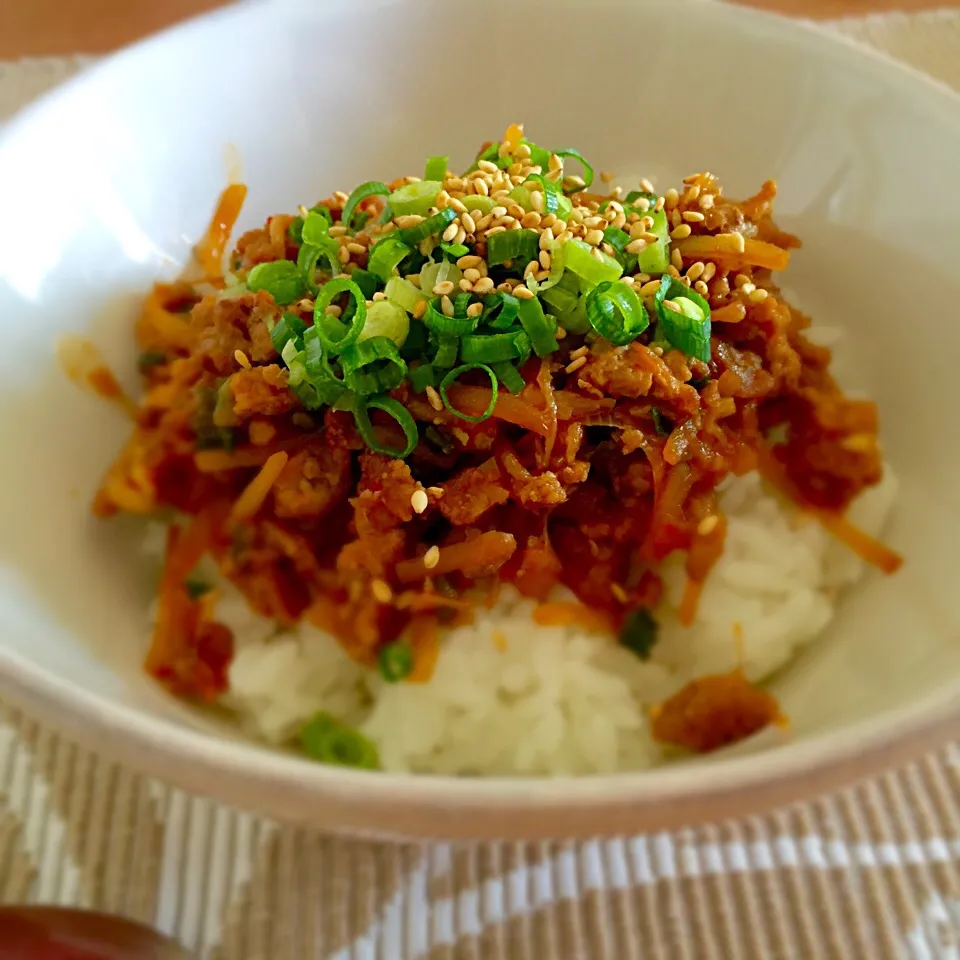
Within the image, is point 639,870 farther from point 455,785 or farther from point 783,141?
point 783,141

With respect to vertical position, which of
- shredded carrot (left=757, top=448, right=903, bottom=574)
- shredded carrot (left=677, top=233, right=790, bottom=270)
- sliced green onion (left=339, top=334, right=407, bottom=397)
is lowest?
shredded carrot (left=757, top=448, right=903, bottom=574)

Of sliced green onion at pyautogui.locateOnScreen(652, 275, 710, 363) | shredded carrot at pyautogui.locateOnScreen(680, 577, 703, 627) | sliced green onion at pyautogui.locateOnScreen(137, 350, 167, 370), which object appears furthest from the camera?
sliced green onion at pyautogui.locateOnScreen(137, 350, 167, 370)

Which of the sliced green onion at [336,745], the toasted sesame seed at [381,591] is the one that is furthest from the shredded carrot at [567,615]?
the sliced green onion at [336,745]

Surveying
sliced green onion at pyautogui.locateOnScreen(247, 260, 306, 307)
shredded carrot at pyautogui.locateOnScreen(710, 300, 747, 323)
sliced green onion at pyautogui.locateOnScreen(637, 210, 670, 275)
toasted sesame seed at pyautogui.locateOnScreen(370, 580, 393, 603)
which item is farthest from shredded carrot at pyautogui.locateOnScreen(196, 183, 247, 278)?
shredded carrot at pyautogui.locateOnScreen(710, 300, 747, 323)

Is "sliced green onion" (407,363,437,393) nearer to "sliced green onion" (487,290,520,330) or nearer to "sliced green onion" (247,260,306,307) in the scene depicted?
"sliced green onion" (487,290,520,330)

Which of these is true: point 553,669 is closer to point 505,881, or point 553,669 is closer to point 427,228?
point 505,881

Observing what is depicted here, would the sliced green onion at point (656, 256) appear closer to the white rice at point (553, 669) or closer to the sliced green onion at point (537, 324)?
the sliced green onion at point (537, 324)

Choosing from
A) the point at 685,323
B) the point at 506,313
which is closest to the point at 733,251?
the point at 685,323
